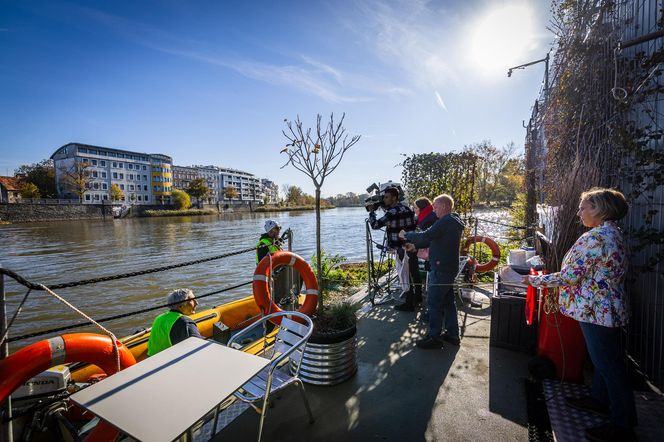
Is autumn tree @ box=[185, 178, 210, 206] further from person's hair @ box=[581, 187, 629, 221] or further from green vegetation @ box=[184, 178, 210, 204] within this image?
person's hair @ box=[581, 187, 629, 221]

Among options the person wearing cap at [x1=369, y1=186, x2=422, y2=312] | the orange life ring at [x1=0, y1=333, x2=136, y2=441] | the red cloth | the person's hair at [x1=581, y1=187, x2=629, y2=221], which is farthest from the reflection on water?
the person's hair at [x1=581, y1=187, x2=629, y2=221]

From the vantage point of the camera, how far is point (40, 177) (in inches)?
1994

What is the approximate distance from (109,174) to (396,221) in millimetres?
69421

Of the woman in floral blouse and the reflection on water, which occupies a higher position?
the woman in floral blouse

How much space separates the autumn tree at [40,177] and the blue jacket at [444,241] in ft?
215

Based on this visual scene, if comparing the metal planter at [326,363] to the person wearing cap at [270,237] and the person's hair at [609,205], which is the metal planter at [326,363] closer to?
the person's hair at [609,205]

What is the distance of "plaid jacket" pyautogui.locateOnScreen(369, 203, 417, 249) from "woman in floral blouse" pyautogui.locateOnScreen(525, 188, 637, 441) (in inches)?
100

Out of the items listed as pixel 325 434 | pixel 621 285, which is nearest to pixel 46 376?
pixel 325 434

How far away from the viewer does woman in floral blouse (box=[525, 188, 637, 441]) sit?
1846 millimetres

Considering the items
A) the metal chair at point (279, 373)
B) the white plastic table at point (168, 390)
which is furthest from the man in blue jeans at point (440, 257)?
the white plastic table at point (168, 390)

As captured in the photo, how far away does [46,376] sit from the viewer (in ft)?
7.22

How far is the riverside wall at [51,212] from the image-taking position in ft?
122

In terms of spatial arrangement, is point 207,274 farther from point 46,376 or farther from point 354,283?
point 46,376

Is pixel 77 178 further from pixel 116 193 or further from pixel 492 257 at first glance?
pixel 492 257
